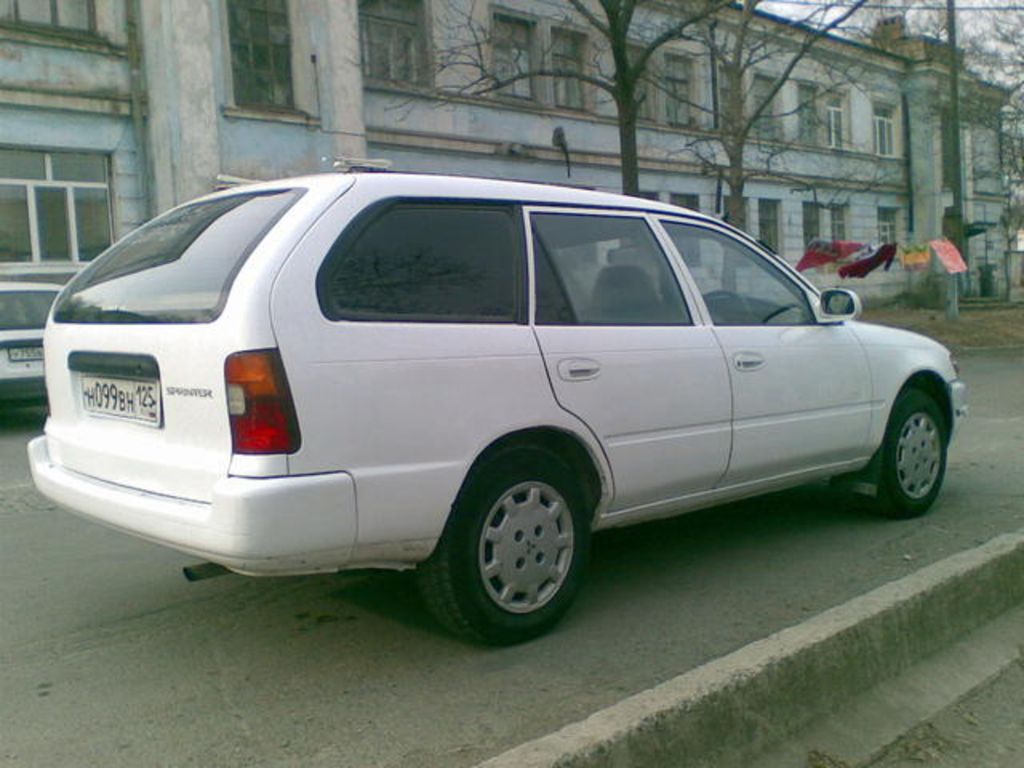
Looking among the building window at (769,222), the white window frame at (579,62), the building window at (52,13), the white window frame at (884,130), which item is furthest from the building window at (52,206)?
the white window frame at (884,130)

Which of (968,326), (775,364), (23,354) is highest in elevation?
(23,354)

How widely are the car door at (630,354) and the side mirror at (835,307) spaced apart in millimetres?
954

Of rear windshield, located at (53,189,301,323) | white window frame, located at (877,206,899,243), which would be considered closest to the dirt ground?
white window frame, located at (877,206,899,243)

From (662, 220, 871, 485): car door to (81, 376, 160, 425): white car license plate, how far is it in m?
2.43

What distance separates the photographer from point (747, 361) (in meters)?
4.67

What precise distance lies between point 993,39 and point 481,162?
14.1 meters

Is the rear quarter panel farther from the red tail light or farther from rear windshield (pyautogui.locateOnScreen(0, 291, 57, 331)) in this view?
rear windshield (pyautogui.locateOnScreen(0, 291, 57, 331))

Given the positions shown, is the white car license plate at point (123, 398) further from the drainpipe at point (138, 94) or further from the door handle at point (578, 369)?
the drainpipe at point (138, 94)

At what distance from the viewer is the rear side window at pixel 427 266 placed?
3453 millimetres

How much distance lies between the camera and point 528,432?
3814mm

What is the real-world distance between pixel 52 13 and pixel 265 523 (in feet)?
53.1

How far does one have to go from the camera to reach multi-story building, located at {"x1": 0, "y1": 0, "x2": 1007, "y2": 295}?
16.3 meters

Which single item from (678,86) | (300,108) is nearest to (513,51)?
(300,108)

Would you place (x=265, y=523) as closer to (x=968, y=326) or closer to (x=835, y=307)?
(x=835, y=307)
